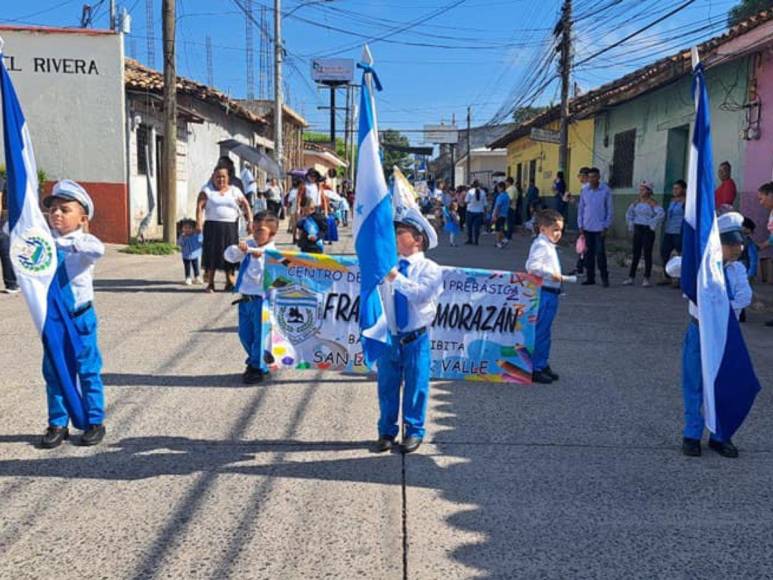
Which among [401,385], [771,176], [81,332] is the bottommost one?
[401,385]

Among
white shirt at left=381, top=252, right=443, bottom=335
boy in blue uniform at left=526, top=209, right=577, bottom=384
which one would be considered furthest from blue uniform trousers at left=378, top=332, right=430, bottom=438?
boy in blue uniform at left=526, top=209, right=577, bottom=384

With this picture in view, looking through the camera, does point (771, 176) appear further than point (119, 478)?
Yes

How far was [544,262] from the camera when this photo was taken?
5699mm

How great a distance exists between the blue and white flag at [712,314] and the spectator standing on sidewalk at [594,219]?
22.8 ft

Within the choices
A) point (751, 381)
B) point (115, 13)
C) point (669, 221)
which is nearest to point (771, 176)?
point (669, 221)

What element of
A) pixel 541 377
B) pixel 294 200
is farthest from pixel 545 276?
pixel 294 200

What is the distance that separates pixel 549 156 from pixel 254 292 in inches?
882

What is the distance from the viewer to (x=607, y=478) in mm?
3992

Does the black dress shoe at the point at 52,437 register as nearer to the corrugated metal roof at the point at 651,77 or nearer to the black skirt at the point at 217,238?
the black skirt at the point at 217,238

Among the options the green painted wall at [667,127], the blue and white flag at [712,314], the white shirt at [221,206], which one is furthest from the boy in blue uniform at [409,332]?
the green painted wall at [667,127]

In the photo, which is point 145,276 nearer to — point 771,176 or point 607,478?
point 607,478

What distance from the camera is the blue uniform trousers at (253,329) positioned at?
5629mm

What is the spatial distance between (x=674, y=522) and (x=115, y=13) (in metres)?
25.2

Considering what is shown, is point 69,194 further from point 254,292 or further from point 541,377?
point 541,377
